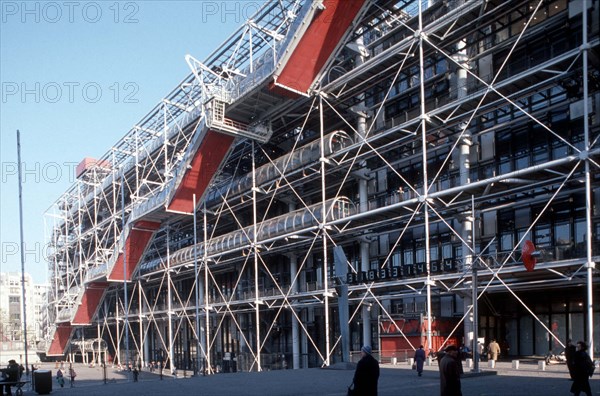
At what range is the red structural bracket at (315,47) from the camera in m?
25.9

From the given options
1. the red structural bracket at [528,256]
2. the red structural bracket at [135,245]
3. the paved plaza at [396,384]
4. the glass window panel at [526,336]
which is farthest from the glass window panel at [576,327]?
the red structural bracket at [135,245]

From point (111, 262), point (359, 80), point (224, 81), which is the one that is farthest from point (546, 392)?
point (111, 262)

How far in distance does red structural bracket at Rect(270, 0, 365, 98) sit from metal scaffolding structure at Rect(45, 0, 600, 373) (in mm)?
80

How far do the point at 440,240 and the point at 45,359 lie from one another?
42403 mm


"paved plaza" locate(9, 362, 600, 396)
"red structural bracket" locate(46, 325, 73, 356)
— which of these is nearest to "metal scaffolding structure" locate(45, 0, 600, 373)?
"paved plaza" locate(9, 362, 600, 396)

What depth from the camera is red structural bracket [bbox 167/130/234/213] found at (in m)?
31.1

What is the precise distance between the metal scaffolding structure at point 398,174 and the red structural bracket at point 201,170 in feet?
0.33

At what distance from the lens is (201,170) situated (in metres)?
32.2

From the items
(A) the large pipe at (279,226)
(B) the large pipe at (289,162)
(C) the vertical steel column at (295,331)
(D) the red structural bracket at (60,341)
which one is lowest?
(D) the red structural bracket at (60,341)

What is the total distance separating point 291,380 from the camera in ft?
59.1

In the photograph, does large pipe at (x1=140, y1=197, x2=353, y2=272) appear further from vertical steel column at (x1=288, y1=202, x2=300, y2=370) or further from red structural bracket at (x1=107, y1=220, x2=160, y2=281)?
vertical steel column at (x1=288, y1=202, x2=300, y2=370)

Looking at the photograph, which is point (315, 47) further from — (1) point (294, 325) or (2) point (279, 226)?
(1) point (294, 325)

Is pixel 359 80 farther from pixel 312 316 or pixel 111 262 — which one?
pixel 111 262

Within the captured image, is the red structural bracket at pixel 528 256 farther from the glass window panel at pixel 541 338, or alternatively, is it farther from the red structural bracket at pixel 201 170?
the red structural bracket at pixel 201 170
